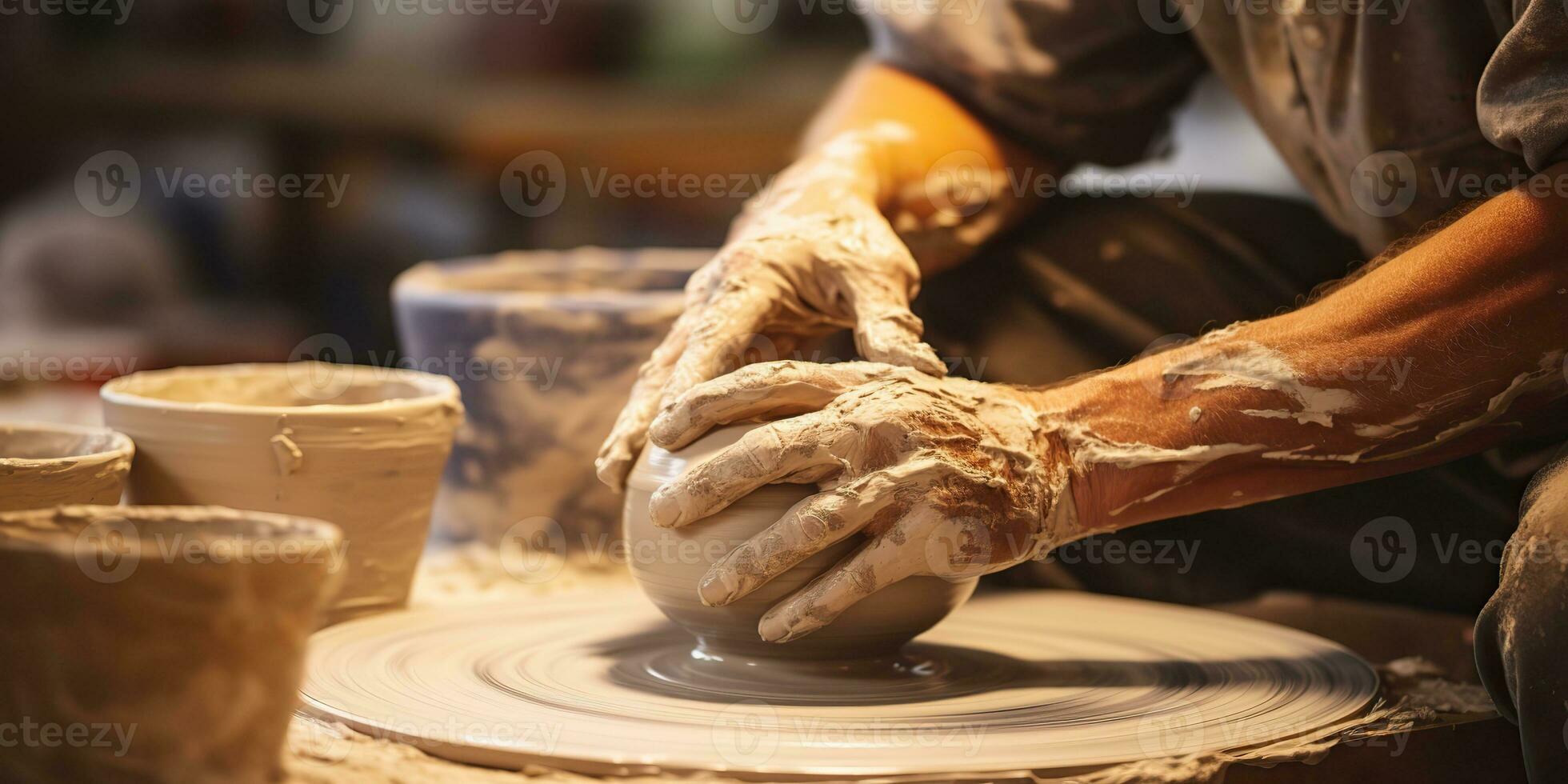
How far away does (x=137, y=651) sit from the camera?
0.95m

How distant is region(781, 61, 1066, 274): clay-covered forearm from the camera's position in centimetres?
215

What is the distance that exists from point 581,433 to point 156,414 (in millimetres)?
746

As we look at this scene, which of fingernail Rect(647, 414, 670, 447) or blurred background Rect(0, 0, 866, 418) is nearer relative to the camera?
fingernail Rect(647, 414, 670, 447)

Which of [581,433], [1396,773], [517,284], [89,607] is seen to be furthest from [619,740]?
[517,284]

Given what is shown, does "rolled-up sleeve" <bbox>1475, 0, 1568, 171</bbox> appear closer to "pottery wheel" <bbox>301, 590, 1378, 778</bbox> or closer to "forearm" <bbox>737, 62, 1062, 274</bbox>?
"pottery wheel" <bbox>301, 590, 1378, 778</bbox>

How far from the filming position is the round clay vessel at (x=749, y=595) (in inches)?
54.4

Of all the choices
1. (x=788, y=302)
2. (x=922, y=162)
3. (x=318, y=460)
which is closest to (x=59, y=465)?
(x=318, y=460)

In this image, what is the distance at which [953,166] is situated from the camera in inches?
87.9

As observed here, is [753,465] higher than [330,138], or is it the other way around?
[330,138]

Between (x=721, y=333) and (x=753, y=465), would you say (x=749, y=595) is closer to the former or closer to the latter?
(x=753, y=465)

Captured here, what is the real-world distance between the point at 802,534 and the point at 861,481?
0.08 meters

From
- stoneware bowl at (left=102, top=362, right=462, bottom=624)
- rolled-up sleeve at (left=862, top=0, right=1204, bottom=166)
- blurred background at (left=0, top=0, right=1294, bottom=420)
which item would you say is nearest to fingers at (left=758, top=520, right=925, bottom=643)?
stoneware bowl at (left=102, top=362, right=462, bottom=624)

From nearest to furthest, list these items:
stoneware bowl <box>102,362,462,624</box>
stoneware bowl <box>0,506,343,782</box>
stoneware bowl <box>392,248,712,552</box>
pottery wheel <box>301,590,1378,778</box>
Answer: stoneware bowl <box>0,506,343,782</box> → pottery wheel <box>301,590,1378,778</box> → stoneware bowl <box>102,362,462,624</box> → stoneware bowl <box>392,248,712,552</box>

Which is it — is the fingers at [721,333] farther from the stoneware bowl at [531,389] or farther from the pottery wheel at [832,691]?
the stoneware bowl at [531,389]
